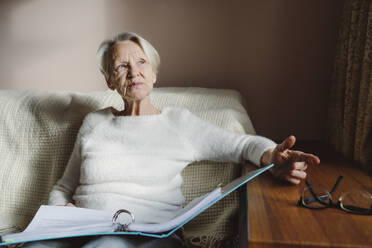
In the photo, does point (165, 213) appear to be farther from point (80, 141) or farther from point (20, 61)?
point (20, 61)

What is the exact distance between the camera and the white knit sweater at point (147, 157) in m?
1.10

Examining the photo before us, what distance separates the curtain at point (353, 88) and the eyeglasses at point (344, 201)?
392 mm

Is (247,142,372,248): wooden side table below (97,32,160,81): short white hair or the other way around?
below

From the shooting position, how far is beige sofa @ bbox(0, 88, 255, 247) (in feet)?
4.30

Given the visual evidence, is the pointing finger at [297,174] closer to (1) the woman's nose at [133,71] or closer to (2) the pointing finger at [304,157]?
(2) the pointing finger at [304,157]

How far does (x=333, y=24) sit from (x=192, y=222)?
3.59ft

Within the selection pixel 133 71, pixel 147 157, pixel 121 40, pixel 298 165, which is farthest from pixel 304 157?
pixel 121 40

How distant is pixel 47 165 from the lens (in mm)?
1422

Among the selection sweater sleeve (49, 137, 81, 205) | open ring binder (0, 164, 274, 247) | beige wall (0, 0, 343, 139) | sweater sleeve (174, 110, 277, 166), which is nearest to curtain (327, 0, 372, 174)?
beige wall (0, 0, 343, 139)

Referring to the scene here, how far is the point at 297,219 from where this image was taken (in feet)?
2.43

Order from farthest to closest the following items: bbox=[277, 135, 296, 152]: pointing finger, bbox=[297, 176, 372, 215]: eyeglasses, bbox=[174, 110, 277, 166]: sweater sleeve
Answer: bbox=[174, 110, 277, 166]: sweater sleeve < bbox=[277, 135, 296, 152]: pointing finger < bbox=[297, 176, 372, 215]: eyeglasses

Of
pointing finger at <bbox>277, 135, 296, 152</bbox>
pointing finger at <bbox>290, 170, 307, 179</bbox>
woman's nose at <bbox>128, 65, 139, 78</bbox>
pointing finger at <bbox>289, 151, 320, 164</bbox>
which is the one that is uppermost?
woman's nose at <bbox>128, 65, 139, 78</bbox>

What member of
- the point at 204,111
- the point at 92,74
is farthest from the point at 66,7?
the point at 204,111

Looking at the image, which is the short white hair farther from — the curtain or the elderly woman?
the curtain
